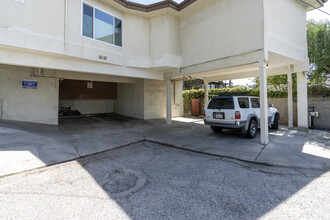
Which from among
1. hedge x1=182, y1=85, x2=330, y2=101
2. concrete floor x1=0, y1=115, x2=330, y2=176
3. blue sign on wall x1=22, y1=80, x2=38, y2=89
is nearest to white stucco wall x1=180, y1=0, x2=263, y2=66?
concrete floor x1=0, y1=115, x2=330, y2=176

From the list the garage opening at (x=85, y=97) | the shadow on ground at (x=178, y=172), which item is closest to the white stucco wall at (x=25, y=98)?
the shadow on ground at (x=178, y=172)

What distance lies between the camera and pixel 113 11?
27.5ft

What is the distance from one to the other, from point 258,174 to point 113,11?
9276mm

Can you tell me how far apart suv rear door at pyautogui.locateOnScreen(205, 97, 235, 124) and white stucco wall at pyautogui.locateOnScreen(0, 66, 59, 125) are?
8.58m

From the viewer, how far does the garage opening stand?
14203mm

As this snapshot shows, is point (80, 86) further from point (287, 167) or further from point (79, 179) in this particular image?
point (287, 167)

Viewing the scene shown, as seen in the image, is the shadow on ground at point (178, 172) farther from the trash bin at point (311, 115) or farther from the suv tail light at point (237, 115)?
the trash bin at point (311, 115)

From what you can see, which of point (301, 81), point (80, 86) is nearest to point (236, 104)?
point (301, 81)

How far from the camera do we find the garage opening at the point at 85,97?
14.2 m

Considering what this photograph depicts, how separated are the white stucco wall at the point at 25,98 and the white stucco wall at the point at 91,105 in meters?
5.96

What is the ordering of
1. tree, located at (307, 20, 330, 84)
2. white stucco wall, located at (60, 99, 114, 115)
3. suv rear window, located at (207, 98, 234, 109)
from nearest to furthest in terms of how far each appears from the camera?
suv rear window, located at (207, 98, 234, 109) < tree, located at (307, 20, 330, 84) < white stucco wall, located at (60, 99, 114, 115)

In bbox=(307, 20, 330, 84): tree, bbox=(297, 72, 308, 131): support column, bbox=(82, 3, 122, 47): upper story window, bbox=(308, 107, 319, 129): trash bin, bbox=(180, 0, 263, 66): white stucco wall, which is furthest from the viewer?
bbox=(307, 20, 330, 84): tree

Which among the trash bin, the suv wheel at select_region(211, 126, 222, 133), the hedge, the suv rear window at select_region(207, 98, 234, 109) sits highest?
the hedge

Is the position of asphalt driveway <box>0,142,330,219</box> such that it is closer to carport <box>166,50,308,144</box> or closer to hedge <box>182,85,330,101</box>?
carport <box>166,50,308,144</box>
